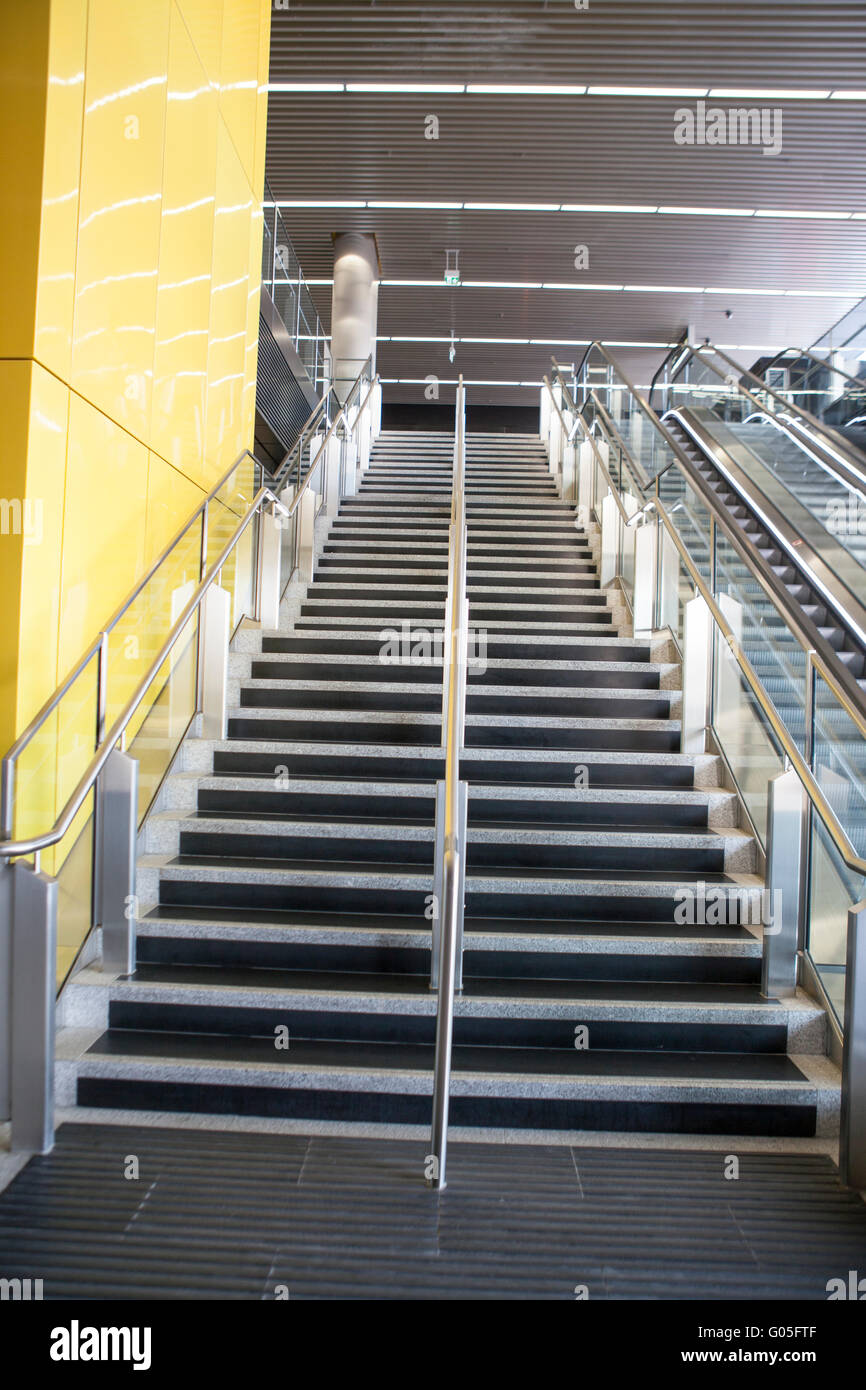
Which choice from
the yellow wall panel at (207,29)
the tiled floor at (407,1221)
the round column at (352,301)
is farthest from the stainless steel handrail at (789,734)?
the round column at (352,301)

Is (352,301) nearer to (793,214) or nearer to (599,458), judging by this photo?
(793,214)

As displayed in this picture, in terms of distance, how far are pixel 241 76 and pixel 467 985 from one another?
Answer: 5.91 m

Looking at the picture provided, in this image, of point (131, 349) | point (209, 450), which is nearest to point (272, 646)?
point (209, 450)

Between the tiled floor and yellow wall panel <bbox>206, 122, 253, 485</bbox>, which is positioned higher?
yellow wall panel <bbox>206, 122, 253, 485</bbox>

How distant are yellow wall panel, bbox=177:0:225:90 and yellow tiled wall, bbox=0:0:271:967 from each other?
21 millimetres

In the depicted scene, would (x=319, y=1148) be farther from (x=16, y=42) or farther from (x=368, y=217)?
(x=368, y=217)

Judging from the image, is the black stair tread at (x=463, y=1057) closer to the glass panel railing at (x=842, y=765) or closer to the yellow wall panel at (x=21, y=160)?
the glass panel railing at (x=842, y=765)

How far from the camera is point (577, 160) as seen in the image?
1122 centimetres

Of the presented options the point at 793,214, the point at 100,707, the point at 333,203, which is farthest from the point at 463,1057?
the point at 793,214

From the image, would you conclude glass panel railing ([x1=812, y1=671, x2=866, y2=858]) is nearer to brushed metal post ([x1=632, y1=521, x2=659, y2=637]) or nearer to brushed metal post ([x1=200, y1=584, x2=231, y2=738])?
brushed metal post ([x1=632, y1=521, x2=659, y2=637])

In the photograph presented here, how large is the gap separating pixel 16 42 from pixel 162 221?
1360mm

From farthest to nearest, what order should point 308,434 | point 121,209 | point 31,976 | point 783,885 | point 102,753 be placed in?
point 308,434
point 121,209
point 783,885
point 102,753
point 31,976

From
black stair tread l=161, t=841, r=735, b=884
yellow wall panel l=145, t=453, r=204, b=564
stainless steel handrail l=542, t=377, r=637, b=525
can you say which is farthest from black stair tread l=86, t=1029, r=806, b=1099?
stainless steel handrail l=542, t=377, r=637, b=525

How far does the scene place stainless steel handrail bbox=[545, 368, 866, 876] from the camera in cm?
306
